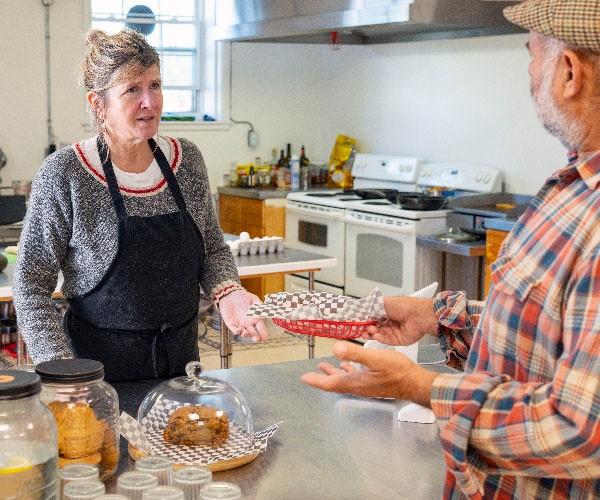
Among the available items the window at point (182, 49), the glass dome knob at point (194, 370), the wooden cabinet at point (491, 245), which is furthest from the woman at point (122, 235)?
the window at point (182, 49)

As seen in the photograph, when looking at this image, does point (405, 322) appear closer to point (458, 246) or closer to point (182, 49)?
point (458, 246)

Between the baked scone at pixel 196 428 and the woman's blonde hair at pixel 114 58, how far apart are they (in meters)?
0.96

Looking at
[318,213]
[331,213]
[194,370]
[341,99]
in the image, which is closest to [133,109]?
[194,370]

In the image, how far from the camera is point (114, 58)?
2.51 meters

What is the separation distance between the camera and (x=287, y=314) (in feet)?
6.31

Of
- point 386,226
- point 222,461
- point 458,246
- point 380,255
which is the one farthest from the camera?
point 380,255

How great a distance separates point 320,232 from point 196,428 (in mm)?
4880

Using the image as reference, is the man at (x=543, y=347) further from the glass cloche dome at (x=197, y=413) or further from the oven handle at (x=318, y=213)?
the oven handle at (x=318, y=213)

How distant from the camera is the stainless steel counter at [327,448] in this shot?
5.78 feet

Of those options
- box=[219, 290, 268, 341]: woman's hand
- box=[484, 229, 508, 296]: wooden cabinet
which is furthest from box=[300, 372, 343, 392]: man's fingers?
box=[484, 229, 508, 296]: wooden cabinet

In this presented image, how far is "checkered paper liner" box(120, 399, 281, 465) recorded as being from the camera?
1836mm

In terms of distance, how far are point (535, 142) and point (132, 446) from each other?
15.2ft

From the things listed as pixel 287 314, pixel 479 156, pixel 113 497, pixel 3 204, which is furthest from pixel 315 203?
pixel 113 497

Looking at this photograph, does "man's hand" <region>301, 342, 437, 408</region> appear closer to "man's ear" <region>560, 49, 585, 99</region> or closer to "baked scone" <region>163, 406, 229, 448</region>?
"man's ear" <region>560, 49, 585, 99</region>
